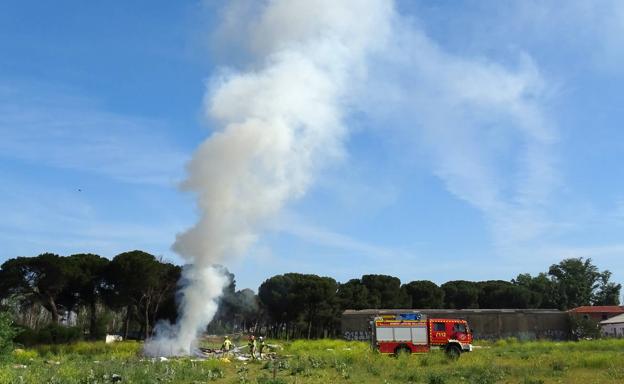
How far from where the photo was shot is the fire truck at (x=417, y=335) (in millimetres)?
38688

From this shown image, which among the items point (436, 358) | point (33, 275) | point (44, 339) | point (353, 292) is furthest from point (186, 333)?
point (353, 292)

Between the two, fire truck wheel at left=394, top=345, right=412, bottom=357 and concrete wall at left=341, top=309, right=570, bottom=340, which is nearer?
fire truck wheel at left=394, top=345, right=412, bottom=357

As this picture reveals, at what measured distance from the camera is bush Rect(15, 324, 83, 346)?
52.9 meters

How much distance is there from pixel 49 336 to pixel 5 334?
35836 mm

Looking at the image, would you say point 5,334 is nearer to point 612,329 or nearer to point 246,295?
point 246,295

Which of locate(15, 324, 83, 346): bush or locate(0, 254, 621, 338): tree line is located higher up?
locate(0, 254, 621, 338): tree line

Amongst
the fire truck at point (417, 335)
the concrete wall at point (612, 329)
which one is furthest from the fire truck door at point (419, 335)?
the concrete wall at point (612, 329)

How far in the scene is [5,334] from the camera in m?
21.0

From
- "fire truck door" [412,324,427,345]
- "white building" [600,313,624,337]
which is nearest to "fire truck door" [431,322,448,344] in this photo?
"fire truck door" [412,324,427,345]

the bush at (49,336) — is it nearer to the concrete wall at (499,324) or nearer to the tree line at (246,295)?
the tree line at (246,295)

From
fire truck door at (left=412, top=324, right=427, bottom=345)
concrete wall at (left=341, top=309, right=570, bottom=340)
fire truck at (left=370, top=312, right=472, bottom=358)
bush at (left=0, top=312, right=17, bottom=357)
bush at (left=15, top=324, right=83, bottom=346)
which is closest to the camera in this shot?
bush at (left=0, top=312, right=17, bottom=357)

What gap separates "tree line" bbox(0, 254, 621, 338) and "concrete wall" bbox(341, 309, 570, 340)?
8.29 metres

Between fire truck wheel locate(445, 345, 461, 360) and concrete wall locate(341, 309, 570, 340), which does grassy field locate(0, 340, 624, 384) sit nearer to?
fire truck wheel locate(445, 345, 461, 360)

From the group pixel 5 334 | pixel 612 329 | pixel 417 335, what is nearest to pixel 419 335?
pixel 417 335
